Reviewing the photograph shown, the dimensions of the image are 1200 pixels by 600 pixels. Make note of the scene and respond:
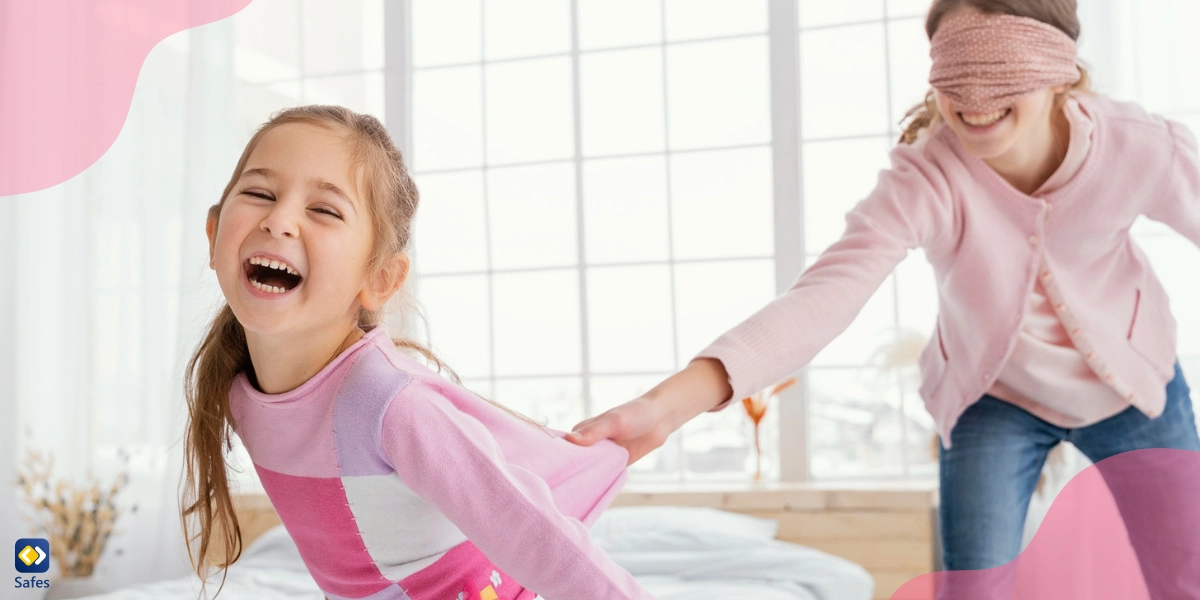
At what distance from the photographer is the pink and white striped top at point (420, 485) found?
97 cm

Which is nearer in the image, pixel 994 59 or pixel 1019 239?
pixel 994 59

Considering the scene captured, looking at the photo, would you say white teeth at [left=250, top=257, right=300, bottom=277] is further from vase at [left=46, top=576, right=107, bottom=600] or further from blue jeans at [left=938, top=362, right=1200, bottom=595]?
vase at [left=46, top=576, right=107, bottom=600]

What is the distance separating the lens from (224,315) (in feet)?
4.19

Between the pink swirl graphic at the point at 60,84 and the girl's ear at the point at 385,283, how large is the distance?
219cm

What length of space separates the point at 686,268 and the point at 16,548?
7.10ft

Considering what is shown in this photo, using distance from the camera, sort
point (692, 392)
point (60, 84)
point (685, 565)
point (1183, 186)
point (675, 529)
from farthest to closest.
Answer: point (60, 84) < point (675, 529) < point (685, 565) < point (1183, 186) < point (692, 392)

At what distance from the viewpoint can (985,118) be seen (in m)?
1.29

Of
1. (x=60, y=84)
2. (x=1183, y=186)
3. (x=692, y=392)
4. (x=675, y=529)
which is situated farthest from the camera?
(x=60, y=84)

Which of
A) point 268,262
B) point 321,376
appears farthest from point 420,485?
point 268,262

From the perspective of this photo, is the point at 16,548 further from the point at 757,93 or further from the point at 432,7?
the point at 757,93

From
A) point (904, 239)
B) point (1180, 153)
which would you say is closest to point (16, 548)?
point (904, 239)

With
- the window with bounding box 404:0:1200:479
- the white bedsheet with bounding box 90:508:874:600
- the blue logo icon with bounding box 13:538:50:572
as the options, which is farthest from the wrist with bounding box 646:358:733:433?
the blue logo icon with bounding box 13:538:50:572

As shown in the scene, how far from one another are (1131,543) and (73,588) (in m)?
2.53

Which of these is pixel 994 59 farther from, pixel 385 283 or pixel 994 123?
pixel 385 283
